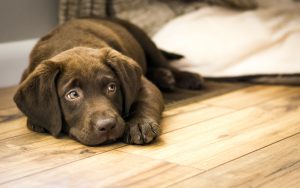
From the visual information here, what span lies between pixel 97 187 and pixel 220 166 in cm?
48

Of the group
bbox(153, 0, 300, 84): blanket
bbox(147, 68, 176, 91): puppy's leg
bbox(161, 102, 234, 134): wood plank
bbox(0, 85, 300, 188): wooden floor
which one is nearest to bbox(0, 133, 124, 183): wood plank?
bbox(0, 85, 300, 188): wooden floor

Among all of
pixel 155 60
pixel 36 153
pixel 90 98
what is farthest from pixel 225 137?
pixel 155 60

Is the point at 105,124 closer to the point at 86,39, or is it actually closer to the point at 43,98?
the point at 43,98

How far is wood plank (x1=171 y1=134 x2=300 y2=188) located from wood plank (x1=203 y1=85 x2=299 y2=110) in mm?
895

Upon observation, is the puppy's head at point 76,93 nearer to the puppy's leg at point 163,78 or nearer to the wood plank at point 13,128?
the wood plank at point 13,128

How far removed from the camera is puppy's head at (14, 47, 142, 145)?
256cm

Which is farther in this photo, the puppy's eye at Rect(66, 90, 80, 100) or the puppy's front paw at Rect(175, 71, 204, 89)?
the puppy's front paw at Rect(175, 71, 204, 89)

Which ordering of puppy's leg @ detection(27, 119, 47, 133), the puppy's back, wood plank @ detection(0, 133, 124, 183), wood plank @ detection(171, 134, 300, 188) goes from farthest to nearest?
the puppy's back
puppy's leg @ detection(27, 119, 47, 133)
wood plank @ detection(0, 133, 124, 183)
wood plank @ detection(171, 134, 300, 188)

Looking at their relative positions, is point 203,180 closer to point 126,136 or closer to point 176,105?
point 126,136

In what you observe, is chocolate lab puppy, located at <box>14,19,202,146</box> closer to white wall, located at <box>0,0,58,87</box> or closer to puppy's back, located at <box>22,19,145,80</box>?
puppy's back, located at <box>22,19,145,80</box>

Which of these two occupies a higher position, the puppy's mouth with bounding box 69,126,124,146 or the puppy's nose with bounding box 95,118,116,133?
the puppy's nose with bounding box 95,118,116,133

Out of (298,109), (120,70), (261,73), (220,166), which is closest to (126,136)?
(120,70)

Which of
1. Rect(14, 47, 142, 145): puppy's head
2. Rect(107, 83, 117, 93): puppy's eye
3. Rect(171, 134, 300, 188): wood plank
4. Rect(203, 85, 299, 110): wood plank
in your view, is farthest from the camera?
Rect(203, 85, 299, 110): wood plank

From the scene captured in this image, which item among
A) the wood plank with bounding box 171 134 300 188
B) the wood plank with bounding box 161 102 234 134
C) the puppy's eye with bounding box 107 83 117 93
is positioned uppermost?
the puppy's eye with bounding box 107 83 117 93
